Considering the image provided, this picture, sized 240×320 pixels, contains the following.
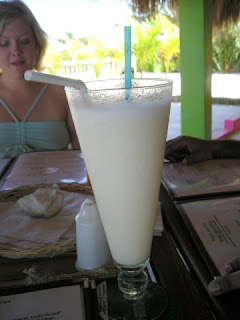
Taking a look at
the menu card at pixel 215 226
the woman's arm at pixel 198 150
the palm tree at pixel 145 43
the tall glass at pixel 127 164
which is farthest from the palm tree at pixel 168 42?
the tall glass at pixel 127 164

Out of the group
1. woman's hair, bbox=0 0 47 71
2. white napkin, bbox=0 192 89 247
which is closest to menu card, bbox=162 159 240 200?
white napkin, bbox=0 192 89 247

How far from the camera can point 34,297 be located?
0.57 m

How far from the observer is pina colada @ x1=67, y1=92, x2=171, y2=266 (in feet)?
1.64

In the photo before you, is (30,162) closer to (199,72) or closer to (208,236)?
(208,236)

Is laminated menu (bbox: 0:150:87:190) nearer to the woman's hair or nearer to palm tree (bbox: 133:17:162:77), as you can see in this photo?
the woman's hair

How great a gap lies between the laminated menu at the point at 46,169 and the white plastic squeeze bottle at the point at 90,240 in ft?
1.68

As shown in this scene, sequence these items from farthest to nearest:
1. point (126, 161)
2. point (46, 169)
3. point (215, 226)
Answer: point (46, 169) → point (215, 226) → point (126, 161)

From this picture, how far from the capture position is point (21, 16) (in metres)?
2.00

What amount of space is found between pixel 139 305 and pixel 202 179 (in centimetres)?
62

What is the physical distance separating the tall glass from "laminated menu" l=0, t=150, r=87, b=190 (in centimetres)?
62

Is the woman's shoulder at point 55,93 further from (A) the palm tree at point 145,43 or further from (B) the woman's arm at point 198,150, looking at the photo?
(A) the palm tree at point 145,43

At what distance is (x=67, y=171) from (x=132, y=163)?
2.74 ft

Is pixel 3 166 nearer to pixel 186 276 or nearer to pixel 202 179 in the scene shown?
pixel 202 179

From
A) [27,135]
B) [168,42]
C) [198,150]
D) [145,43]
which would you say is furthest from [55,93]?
[168,42]
